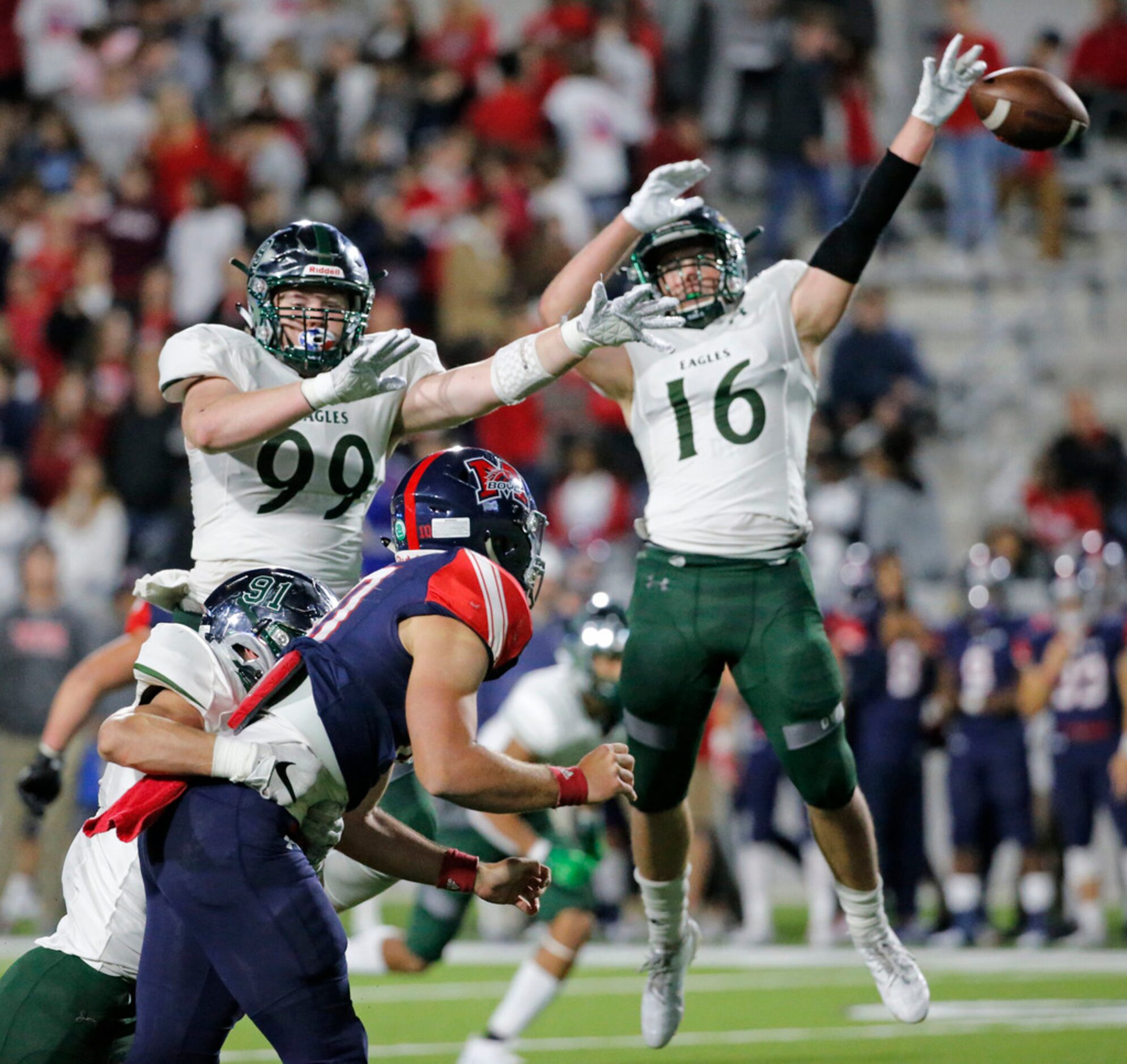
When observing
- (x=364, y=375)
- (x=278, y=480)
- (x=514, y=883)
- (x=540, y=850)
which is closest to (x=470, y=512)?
(x=364, y=375)

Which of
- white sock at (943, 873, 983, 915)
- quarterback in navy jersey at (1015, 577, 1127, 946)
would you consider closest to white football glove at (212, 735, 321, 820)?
white sock at (943, 873, 983, 915)

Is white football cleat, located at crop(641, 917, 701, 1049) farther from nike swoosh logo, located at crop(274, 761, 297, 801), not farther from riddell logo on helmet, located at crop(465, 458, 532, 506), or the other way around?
nike swoosh logo, located at crop(274, 761, 297, 801)

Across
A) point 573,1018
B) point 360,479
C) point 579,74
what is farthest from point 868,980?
point 579,74

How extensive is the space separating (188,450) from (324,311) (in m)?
0.53

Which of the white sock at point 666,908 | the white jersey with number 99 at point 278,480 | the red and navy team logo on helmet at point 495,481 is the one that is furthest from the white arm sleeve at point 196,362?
the white sock at point 666,908

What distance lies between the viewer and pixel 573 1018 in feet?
25.0

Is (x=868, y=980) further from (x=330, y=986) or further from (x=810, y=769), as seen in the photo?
(x=330, y=986)

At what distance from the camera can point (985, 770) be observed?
403 inches

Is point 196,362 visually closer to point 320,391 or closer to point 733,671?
point 320,391

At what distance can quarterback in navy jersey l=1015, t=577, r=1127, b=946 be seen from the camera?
9.88 meters

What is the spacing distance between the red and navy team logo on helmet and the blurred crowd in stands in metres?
6.07

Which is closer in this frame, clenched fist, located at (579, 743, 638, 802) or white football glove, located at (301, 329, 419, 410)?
clenched fist, located at (579, 743, 638, 802)

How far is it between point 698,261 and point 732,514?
75 centimetres

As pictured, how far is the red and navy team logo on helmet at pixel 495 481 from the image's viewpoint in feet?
13.6
